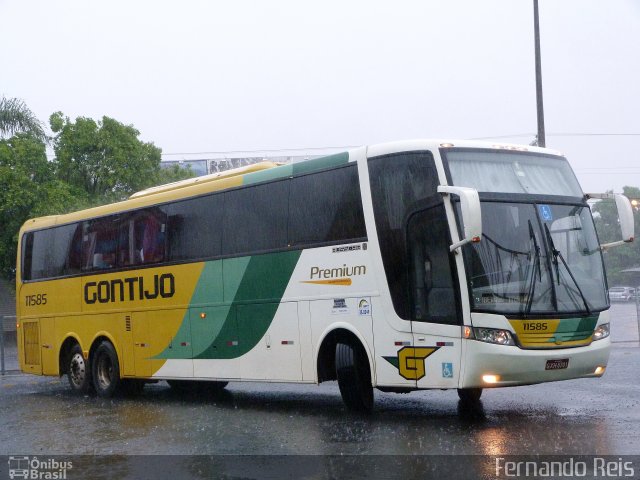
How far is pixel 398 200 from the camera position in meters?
11.7

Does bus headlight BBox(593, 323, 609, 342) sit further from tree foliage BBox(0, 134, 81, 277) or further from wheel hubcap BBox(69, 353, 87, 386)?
tree foliage BBox(0, 134, 81, 277)

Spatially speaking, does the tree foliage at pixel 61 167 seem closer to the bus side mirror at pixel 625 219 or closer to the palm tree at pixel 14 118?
the palm tree at pixel 14 118

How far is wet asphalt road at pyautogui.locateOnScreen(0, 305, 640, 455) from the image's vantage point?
9.77m

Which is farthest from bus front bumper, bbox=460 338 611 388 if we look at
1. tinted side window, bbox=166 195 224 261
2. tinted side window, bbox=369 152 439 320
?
tinted side window, bbox=166 195 224 261

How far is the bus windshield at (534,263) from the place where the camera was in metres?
10.9

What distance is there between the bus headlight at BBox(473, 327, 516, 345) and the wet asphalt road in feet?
3.16

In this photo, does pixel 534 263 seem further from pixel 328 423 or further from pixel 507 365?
pixel 328 423

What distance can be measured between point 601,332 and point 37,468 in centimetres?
650

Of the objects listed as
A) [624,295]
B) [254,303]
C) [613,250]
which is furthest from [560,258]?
[613,250]

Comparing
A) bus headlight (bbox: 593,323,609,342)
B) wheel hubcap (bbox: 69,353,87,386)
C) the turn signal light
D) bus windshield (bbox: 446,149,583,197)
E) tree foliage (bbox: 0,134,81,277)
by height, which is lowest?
wheel hubcap (bbox: 69,353,87,386)

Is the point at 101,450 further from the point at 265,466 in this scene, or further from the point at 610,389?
the point at 610,389

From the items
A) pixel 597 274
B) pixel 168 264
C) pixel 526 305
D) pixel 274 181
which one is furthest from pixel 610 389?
pixel 168 264

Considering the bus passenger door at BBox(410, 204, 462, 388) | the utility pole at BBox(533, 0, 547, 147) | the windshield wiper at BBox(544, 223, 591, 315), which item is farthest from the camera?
the utility pole at BBox(533, 0, 547, 147)

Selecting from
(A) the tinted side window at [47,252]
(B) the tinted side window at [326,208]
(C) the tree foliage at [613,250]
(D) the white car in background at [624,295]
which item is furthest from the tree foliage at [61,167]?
(C) the tree foliage at [613,250]
